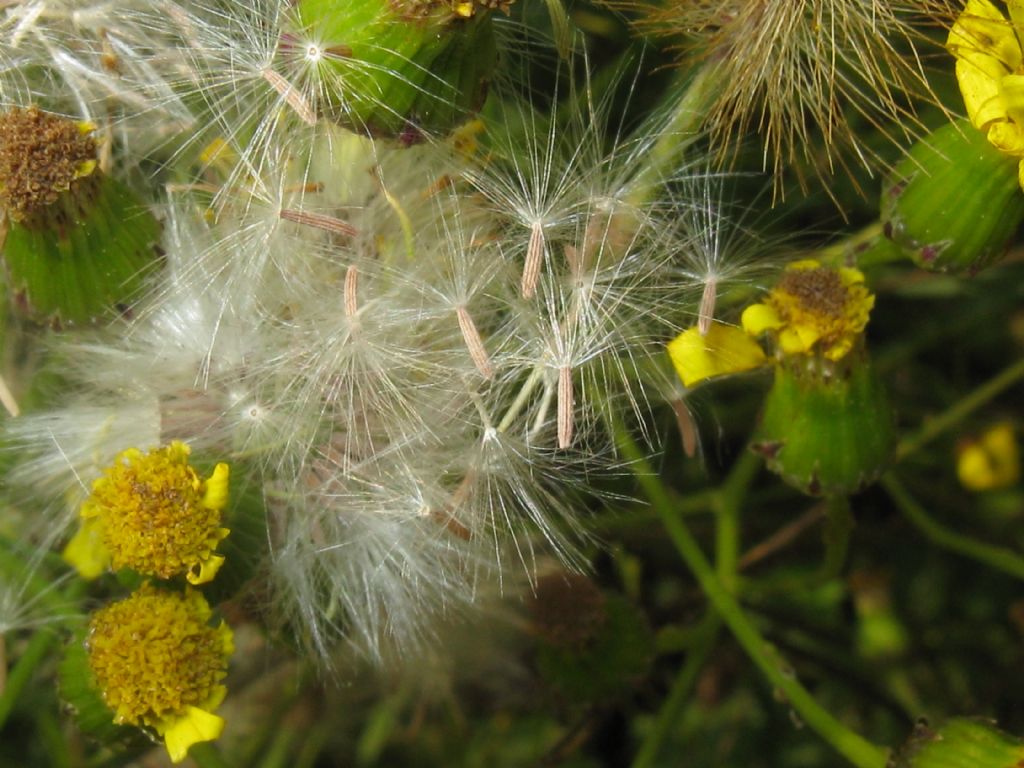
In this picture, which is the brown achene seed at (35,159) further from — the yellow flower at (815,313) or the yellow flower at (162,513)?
the yellow flower at (815,313)

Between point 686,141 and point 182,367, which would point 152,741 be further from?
point 686,141

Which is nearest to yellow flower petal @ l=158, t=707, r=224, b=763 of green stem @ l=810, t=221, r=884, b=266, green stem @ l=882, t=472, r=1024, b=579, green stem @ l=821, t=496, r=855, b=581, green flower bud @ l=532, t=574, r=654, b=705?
green flower bud @ l=532, t=574, r=654, b=705

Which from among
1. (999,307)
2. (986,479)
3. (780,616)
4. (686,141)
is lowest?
(780,616)

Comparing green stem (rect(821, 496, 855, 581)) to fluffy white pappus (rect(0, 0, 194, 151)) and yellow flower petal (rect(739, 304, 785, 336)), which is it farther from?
fluffy white pappus (rect(0, 0, 194, 151))

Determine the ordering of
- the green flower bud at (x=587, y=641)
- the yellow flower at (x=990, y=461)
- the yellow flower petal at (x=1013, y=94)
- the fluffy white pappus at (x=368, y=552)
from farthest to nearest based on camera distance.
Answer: the yellow flower at (x=990, y=461) < the green flower bud at (x=587, y=641) < the fluffy white pappus at (x=368, y=552) < the yellow flower petal at (x=1013, y=94)

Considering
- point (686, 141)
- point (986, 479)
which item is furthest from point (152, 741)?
point (986, 479)

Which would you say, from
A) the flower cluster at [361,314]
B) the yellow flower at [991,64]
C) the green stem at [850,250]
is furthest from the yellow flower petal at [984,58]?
the flower cluster at [361,314]
